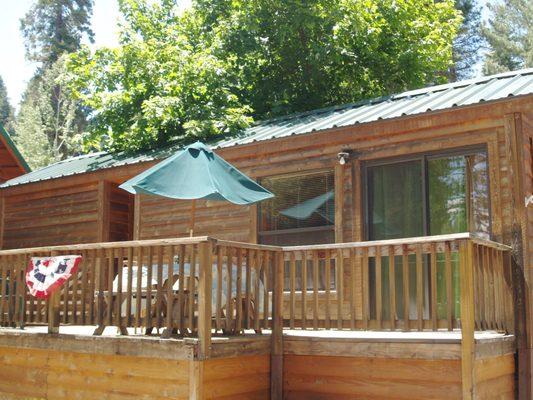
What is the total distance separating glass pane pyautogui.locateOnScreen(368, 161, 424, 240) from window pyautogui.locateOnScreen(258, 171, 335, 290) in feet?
2.26

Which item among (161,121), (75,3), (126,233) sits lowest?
(126,233)

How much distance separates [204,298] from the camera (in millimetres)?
7762

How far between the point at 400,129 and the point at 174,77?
860 centimetres

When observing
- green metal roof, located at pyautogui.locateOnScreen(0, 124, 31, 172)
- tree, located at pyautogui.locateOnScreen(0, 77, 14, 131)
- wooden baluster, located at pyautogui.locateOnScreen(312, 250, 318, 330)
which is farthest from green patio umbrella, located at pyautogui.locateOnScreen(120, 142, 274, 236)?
tree, located at pyautogui.locateOnScreen(0, 77, 14, 131)

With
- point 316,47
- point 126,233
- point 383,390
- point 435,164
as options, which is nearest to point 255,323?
point 383,390

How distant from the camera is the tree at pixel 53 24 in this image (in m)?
43.9

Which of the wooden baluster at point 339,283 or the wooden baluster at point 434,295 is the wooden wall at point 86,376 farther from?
the wooden baluster at point 434,295

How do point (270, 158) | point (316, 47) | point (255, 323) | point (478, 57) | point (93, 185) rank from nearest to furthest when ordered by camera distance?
1. point (255, 323)
2. point (270, 158)
3. point (93, 185)
4. point (316, 47)
5. point (478, 57)

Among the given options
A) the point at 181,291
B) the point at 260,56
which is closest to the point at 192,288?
the point at 181,291

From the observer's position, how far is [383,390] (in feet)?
26.1

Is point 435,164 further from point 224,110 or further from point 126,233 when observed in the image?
point 126,233

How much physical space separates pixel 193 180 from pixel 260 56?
47.3 feet

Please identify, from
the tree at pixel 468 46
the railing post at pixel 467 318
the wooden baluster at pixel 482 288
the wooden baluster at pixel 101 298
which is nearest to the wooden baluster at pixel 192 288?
the wooden baluster at pixel 101 298

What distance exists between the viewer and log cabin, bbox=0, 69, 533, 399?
25.6ft
